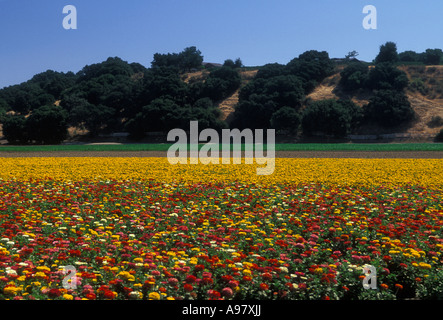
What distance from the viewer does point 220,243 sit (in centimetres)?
709

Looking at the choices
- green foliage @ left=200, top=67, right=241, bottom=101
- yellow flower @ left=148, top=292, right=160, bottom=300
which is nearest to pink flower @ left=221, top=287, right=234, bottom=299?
yellow flower @ left=148, top=292, right=160, bottom=300

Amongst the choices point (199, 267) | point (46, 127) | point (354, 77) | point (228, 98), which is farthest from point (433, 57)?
point (199, 267)

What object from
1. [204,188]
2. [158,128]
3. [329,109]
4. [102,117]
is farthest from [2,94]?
[204,188]

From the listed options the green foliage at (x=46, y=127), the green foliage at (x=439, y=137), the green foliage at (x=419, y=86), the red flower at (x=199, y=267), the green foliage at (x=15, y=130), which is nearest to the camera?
the red flower at (x=199, y=267)

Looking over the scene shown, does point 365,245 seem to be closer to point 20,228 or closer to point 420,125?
point 20,228

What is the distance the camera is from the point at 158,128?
78.5m

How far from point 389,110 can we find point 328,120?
1257 cm

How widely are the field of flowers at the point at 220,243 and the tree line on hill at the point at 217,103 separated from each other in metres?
62.3

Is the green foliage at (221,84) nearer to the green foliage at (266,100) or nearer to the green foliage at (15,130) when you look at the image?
the green foliage at (266,100)

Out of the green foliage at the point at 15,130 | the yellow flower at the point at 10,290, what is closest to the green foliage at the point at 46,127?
the green foliage at the point at 15,130

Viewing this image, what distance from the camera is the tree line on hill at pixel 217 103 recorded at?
7556 cm

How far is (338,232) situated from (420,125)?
7491 centimetres

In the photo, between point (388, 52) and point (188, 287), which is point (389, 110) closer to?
point (388, 52)

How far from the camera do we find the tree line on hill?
248ft
